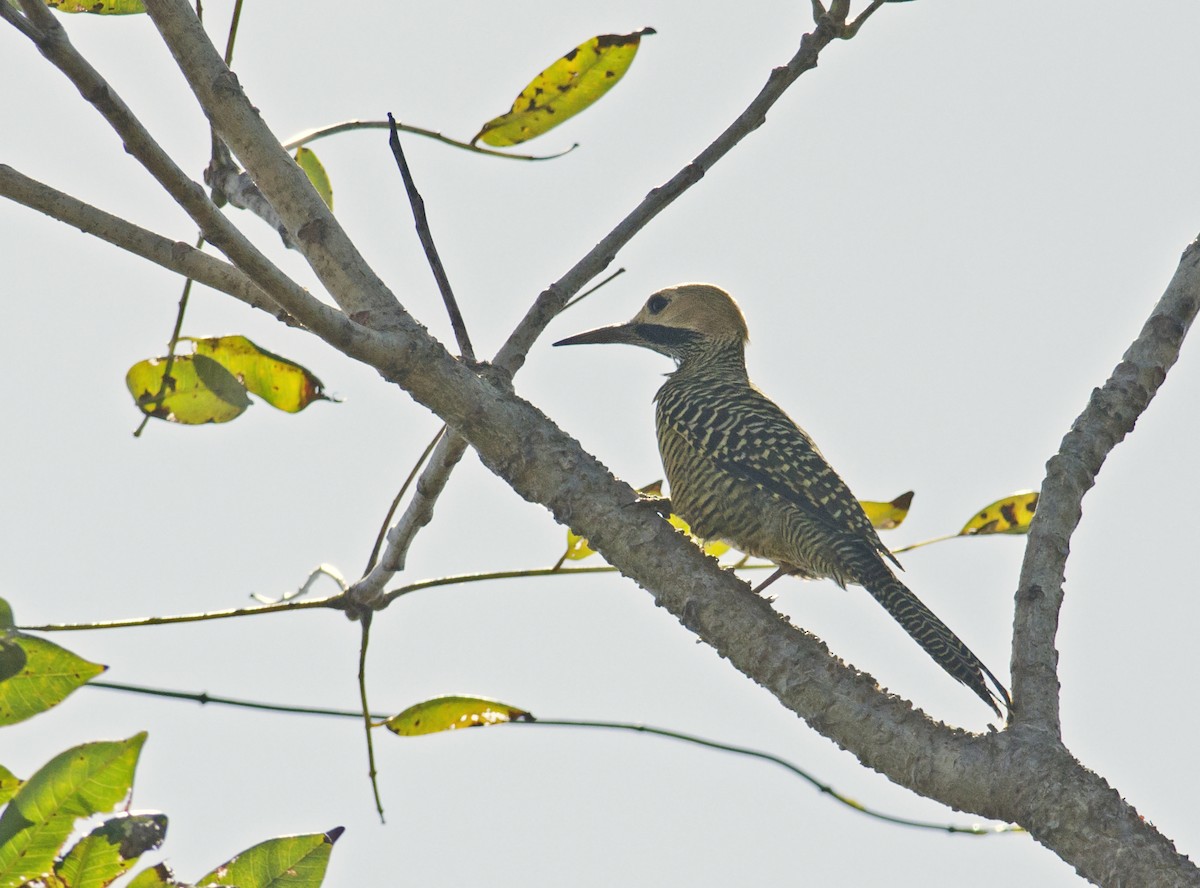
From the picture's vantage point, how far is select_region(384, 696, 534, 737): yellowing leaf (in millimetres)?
3441

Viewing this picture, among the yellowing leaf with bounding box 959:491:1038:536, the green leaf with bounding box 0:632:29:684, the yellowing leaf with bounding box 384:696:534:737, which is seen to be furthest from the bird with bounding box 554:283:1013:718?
the green leaf with bounding box 0:632:29:684

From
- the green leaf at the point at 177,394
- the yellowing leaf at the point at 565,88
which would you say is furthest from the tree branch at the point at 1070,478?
the green leaf at the point at 177,394

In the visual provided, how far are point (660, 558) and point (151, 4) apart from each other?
5.69 ft

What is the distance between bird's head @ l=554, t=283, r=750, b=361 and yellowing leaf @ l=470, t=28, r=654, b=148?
2896mm

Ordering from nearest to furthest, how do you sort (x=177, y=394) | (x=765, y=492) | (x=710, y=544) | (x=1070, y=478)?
(x=1070, y=478), (x=177, y=394), (x=765, y=492), (x=710, y=544)

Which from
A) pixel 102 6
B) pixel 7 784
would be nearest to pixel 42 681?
pixel 7 784

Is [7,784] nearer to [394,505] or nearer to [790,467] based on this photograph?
[394,505]

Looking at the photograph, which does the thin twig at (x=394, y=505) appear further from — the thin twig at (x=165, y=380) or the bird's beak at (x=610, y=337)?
the bird's beak at (x=610, y=337)

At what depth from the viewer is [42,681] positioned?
8.22 feet

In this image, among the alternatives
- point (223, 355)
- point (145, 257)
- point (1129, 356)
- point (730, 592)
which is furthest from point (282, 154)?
point (1129, 356)

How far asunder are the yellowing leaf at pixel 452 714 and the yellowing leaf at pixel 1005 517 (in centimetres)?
149

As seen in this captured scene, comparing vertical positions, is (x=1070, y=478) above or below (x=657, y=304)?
below

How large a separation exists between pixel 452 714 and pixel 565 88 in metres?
1.77

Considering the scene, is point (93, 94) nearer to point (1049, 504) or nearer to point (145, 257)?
point (145, 257)
